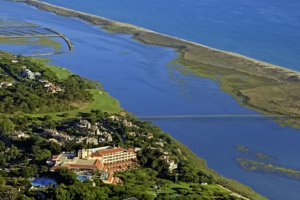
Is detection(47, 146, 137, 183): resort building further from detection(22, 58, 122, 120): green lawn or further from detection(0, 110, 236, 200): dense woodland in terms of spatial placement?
detection(22, 58, 122, 120): green lawn

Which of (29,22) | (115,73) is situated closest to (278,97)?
(115,73)

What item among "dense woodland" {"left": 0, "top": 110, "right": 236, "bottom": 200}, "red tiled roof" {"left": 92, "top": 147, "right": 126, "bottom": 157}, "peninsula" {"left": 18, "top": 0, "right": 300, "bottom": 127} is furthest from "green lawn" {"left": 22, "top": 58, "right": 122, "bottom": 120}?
"peninsula" {"left": 18, "top": 0, "right": 300, "bottom": 127}

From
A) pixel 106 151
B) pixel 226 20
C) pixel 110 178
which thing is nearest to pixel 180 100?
pixel 106 151

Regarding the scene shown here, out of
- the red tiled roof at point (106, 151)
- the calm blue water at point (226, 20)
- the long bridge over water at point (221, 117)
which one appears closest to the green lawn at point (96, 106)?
the long bridge over water at point (221, 117)

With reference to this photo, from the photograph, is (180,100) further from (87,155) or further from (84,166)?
(84,166)

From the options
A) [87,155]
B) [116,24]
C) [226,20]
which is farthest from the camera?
[226,20]

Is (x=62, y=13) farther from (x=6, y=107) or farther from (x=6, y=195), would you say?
(x=6, y=195)
